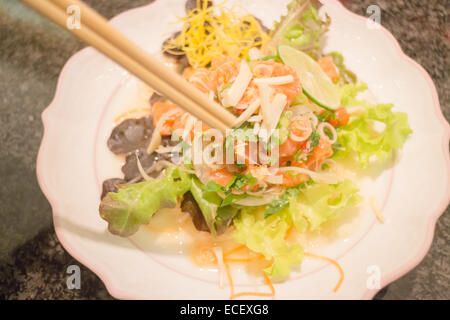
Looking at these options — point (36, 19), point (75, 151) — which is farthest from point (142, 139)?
point (36, 19)

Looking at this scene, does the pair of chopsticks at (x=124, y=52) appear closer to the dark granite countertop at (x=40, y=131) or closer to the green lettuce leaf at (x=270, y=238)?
the green lettuce leaf at (x=270, y=238)

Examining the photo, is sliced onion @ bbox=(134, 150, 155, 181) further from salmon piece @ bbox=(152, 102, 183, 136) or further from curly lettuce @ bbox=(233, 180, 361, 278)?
curly lettuce @ bbox=(233, 180, 361, 278)

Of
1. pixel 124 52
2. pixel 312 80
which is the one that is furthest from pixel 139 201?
pixel 312 80

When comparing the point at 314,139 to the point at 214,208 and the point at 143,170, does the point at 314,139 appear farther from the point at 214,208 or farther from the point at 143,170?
the point at 143,170

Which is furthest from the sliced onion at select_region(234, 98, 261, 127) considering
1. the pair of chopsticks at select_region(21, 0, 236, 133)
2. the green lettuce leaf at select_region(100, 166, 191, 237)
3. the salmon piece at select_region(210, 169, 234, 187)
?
the green lettuce leaf at select_region(100, 166, 191, 237)

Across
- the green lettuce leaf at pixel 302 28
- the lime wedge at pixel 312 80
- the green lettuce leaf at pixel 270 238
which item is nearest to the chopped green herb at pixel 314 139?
the lime wedge at pixel 312 80
